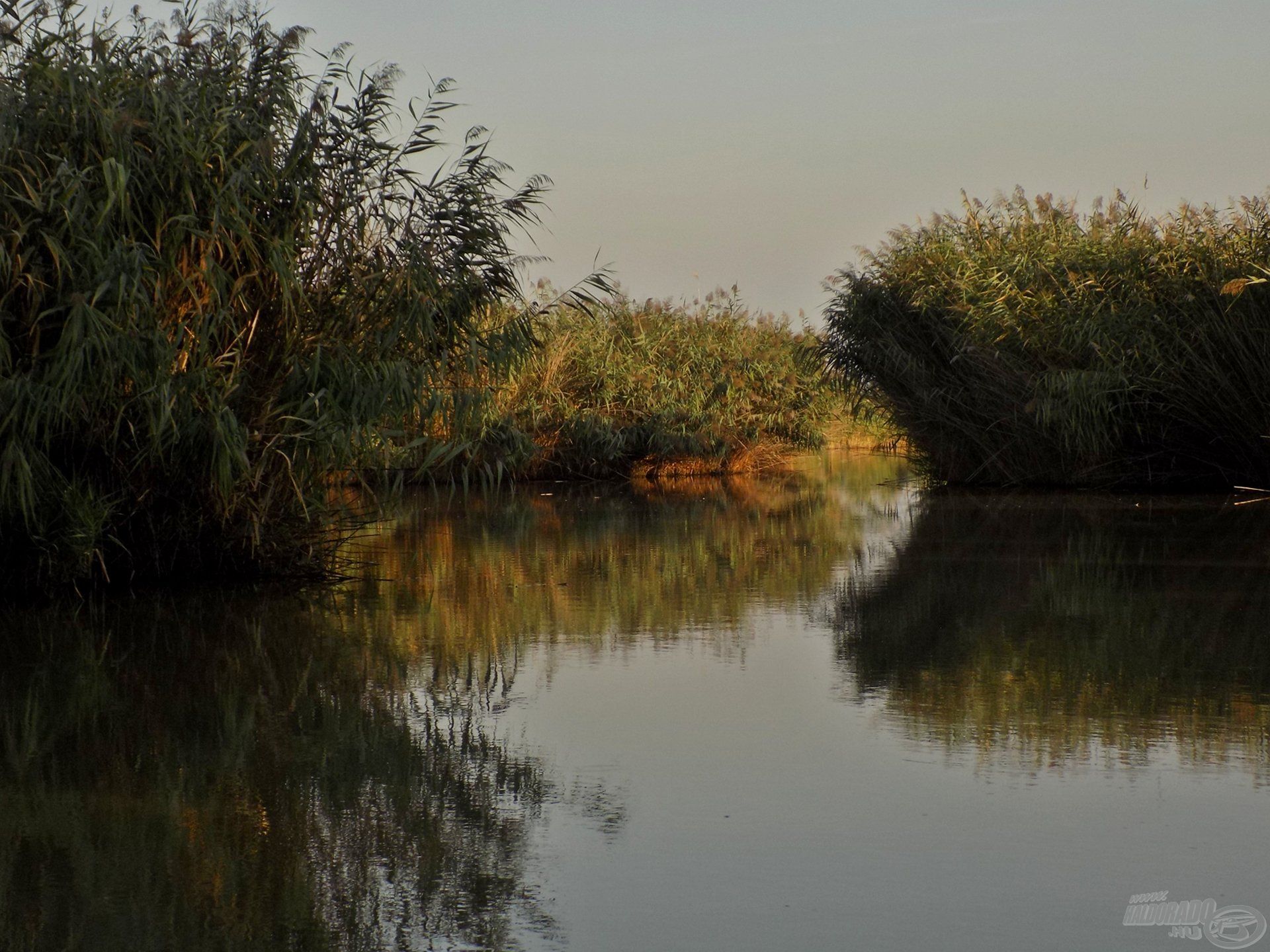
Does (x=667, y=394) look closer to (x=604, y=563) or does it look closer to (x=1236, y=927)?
(x=604, y=563)

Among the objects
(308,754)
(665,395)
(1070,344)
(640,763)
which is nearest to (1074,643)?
(640,763)

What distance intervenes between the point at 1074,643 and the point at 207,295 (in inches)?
175

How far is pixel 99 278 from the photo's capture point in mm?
6445

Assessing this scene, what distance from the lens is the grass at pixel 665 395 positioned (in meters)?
20.0

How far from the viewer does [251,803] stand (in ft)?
11.7

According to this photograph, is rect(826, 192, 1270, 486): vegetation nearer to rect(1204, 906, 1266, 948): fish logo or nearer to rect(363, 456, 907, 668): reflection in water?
rect(363, 456, 907, 668): reflection in water

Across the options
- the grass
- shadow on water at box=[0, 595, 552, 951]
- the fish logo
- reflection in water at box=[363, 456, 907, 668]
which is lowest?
shadow on water at box=[0, 595, 552, 951]

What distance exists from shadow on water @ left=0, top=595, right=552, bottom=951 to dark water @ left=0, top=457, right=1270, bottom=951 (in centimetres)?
1

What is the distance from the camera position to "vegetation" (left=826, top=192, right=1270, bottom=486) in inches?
548

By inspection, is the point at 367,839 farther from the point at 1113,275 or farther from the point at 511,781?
the point at 1113,275

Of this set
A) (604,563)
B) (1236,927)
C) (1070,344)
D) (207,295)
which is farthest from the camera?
(1070,344)

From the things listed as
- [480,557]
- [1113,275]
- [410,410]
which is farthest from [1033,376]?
[410,410]

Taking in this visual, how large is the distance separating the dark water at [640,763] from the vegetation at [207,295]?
576 millimetres

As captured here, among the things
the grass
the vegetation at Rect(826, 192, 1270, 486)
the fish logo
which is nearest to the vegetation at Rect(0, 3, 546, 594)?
the fish logo
